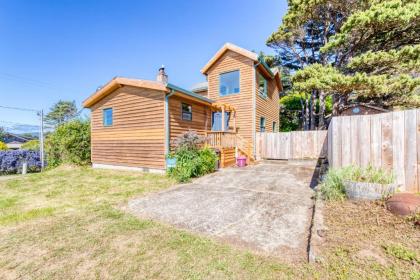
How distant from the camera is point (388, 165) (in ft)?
13.2

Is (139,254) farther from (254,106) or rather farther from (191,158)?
(254,106)

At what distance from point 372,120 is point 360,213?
6.88 feet

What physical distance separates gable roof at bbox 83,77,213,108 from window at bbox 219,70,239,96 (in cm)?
287

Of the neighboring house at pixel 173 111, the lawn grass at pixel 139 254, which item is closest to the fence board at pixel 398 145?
the lawn grass at pixel 139 254

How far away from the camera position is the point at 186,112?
415 inches

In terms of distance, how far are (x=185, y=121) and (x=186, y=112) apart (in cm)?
52

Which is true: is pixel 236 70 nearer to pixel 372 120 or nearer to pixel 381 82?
pixel 381 82

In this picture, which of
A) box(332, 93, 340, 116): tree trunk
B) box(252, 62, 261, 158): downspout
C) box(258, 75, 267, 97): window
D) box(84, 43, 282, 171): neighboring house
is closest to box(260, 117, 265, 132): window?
box(84, 43, 282, 171): neighboring house

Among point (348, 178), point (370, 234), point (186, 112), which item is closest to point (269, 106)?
point (186, 112)

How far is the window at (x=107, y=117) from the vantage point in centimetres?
1181

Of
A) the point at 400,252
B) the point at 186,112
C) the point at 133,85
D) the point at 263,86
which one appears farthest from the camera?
the point at 263,86

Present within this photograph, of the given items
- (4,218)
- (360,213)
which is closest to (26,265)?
(4,218)

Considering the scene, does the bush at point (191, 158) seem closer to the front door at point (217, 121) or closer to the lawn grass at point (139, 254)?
the lawn grass at point (139, 254)

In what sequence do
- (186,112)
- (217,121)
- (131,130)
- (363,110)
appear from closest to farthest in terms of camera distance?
(186,112) < (131,130) < (363,110) < (217,121)
